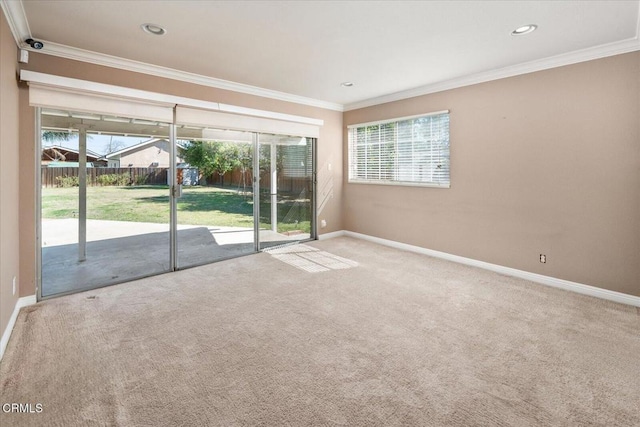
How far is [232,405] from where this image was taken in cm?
179

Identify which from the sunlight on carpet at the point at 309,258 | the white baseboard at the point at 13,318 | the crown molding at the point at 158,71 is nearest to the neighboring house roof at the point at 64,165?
the crown molding at the point at 158,71

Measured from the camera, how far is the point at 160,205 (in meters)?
4.18

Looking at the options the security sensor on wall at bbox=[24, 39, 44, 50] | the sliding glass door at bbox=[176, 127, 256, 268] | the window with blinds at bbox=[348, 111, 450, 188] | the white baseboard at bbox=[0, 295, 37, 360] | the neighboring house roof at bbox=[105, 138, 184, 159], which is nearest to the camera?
the white baseboard at bbox=[0, 295, 37, 360]

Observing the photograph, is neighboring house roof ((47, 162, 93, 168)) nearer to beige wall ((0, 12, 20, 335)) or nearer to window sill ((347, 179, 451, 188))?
beige wall ((0, 12, 20, 335))

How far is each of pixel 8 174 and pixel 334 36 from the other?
3.03 meters

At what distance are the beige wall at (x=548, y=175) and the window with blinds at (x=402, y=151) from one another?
0.18 meters

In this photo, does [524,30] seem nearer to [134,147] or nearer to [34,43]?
[134,147]

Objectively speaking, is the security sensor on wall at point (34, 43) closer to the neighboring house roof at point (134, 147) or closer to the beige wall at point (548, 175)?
the neighboring house roof at point (134, 147)

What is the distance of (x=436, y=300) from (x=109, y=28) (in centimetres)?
399

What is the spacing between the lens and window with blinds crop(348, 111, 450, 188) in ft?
15.6

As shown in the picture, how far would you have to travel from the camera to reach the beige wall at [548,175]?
3.20 m

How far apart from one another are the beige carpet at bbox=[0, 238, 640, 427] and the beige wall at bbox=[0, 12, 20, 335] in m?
0.37

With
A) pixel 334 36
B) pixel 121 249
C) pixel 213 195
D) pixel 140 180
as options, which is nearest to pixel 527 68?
pixel 334 36

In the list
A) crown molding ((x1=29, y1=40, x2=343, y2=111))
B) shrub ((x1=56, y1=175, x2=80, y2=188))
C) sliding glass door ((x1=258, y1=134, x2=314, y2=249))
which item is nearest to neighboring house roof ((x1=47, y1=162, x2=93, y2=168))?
shrub ((x1=56, y1=175, x2=80, y2=188))
